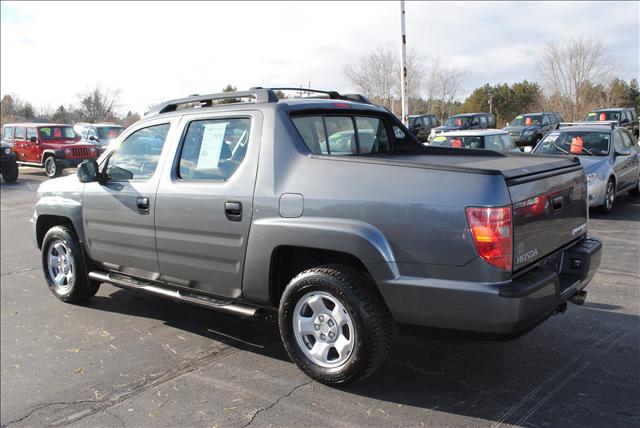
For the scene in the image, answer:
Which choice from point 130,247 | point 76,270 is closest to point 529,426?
point 130,247

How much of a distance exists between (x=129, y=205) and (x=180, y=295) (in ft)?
3.04

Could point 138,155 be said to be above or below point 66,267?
above

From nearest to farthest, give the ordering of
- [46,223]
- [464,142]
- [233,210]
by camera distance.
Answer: [233,210]
[46,223]
[464,142]

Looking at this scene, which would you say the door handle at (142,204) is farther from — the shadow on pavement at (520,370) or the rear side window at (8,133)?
the rear side window at (8,133)

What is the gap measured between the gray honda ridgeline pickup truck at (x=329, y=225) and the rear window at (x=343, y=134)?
16 mm

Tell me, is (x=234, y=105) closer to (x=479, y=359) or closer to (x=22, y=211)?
(x=479, y=359)

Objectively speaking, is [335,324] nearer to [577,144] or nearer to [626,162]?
[577,144]

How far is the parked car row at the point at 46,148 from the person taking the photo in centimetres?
1988

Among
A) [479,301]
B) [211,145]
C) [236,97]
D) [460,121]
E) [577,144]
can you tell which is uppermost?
[460,121]

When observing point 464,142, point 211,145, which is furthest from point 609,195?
point 211,145

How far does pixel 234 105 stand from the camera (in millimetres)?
4133

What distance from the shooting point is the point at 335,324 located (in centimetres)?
352

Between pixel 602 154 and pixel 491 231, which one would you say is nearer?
pixel 491 231

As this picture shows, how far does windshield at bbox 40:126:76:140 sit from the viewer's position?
20.7 m
